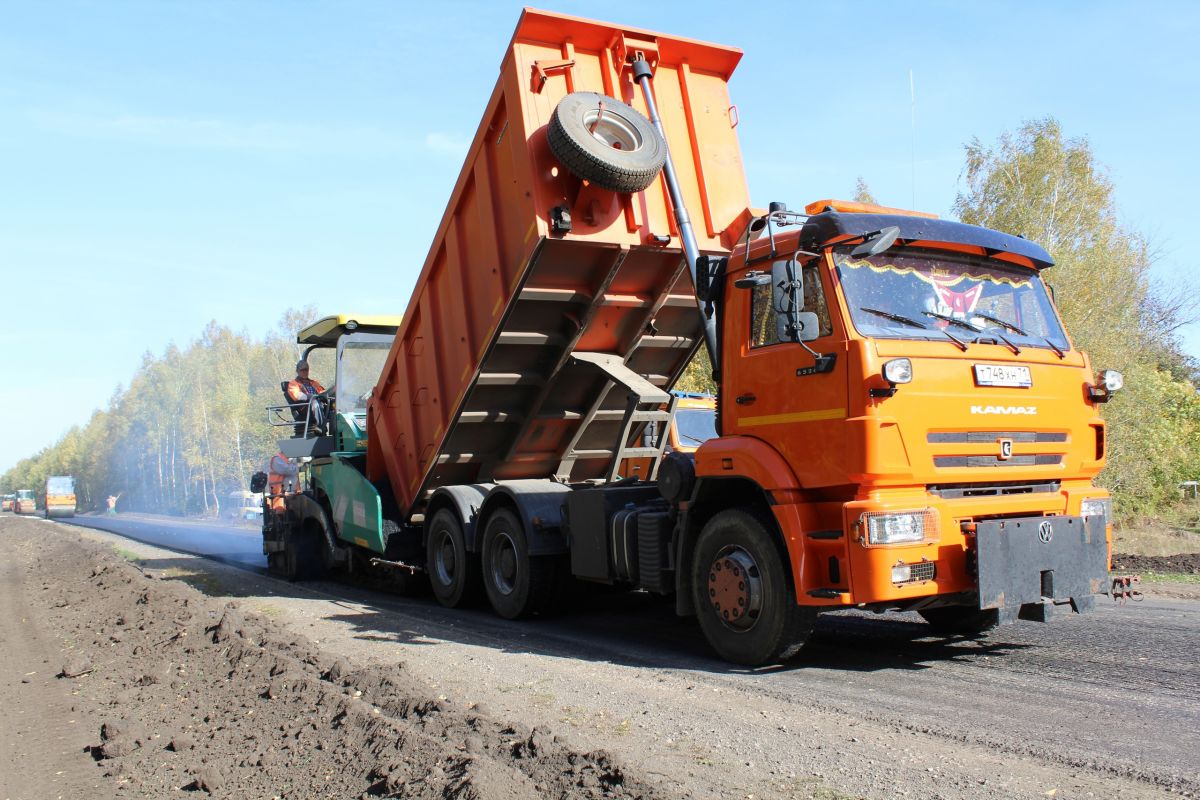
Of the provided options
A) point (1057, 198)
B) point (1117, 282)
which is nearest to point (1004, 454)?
point (1117, 282)

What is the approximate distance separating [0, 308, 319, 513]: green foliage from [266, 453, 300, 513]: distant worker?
4029 centimetres

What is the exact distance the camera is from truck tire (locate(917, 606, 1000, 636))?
6887 mm

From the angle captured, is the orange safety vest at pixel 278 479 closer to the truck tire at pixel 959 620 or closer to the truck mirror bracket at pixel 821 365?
the truck tire at pixel 959 620

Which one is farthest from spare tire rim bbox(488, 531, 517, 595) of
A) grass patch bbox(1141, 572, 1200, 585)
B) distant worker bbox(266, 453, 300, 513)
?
grass patch bbox(1141, 572, 1200, 585)

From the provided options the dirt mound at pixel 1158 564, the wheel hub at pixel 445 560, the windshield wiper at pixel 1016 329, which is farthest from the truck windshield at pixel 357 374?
the dirt mound at pixel 1158 564

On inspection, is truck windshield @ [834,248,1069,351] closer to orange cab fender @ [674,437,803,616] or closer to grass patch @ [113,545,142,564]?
orange cab fender @ [674,437,803,616]

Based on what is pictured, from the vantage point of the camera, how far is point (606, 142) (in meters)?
7.42

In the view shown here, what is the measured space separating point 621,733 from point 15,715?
13.0ft

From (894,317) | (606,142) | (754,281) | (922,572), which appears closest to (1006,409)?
(894,317)

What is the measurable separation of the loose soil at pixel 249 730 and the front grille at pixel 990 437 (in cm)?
282

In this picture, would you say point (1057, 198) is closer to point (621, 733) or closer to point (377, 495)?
point (377, 495)

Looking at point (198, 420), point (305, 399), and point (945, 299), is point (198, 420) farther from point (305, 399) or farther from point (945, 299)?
point (945, 299)

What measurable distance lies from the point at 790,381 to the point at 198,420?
6032 cm

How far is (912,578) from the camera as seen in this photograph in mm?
5391
